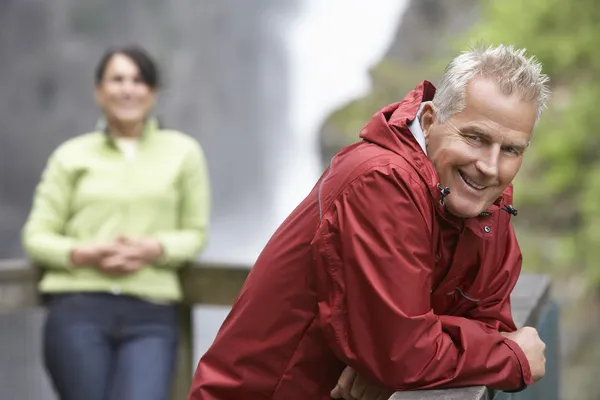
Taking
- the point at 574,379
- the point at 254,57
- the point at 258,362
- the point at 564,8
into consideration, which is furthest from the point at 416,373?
the point at 254,57

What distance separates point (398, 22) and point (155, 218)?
44.4 ft

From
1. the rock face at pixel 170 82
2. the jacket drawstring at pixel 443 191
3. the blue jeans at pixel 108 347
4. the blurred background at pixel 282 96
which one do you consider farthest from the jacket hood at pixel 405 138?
the rock face at pixel 170 82

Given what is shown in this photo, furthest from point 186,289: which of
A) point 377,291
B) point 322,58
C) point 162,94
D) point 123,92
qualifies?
point 322,58

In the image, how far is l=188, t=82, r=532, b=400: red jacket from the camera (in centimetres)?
207

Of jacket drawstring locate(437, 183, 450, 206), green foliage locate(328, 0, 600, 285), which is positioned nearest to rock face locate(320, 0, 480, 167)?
green foliage locate(328, 0, 600, 285)

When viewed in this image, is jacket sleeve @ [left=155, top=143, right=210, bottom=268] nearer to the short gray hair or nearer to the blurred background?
the blurred background

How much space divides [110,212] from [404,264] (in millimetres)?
2151

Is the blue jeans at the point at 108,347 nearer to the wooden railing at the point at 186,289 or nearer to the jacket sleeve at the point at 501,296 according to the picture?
the wooden railing at the point at 186,289

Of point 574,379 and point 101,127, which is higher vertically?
point 101,127

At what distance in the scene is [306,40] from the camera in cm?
1717

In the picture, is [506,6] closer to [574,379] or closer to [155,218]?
[574,379]

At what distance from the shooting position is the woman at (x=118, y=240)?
380 centimetres

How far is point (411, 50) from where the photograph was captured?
55.4ft

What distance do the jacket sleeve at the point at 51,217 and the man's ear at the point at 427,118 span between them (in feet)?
6.70
